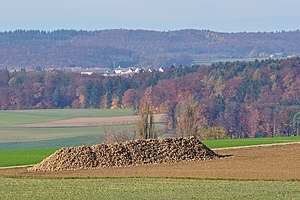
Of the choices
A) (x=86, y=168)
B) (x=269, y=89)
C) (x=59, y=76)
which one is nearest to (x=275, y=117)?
(x=269, y=89)

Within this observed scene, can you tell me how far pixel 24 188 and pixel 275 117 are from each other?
82.3m

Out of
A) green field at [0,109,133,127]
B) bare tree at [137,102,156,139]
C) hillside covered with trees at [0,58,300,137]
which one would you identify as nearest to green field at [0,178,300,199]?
bare tree at [137,102,156,139]

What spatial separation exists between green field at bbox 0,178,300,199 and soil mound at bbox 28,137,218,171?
301 inches

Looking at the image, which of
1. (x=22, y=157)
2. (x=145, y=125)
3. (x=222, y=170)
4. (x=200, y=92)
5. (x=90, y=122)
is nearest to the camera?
(x=222, y=170)

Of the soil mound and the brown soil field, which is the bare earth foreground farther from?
the brown soil field

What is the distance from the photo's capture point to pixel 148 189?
30594mm

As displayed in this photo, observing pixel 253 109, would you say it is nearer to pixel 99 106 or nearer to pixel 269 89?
pixel 269 89

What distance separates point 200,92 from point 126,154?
97.0 meters

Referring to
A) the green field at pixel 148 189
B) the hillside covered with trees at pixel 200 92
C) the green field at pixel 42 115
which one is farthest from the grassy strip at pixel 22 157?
the hillside covered with trees at pixel 200 92

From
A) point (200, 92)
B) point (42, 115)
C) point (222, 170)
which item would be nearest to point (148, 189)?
point (222, 170)

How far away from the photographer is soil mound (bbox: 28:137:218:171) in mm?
43312

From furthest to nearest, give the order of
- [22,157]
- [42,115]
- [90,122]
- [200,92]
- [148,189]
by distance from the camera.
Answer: [200,92]
[42,115]
[90,122]
[22,157]
[148,189]

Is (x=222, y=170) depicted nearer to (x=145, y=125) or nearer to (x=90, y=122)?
(x=145, y=125)

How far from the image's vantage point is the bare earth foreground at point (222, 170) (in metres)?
37.6
